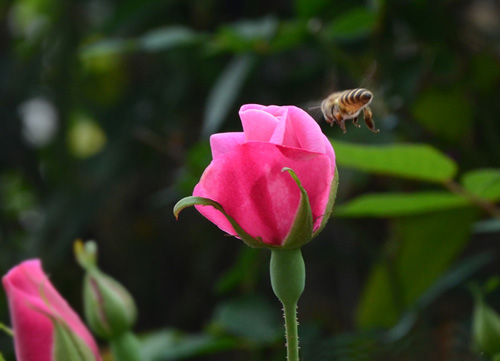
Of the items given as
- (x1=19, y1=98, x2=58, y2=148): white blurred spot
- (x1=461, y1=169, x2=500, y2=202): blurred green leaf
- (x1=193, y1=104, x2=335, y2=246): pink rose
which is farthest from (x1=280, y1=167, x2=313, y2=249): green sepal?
(x1=19, y1=98, x2=58, y2=148): white blurred spot

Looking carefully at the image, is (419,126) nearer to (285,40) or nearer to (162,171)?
(285,40)

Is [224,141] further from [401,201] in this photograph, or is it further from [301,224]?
[401,201]

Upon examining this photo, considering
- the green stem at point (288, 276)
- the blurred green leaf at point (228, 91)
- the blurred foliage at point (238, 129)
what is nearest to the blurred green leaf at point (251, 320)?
the blurred foliage at point (238, 129)

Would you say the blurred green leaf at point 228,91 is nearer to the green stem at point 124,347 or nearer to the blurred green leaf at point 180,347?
the blurred green leaf at point 180,347

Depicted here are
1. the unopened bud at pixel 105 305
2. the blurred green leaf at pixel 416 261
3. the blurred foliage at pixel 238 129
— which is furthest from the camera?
the blurred green leaf at pixel 416 261

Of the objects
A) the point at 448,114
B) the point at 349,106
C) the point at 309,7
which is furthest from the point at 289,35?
the point at 349,106

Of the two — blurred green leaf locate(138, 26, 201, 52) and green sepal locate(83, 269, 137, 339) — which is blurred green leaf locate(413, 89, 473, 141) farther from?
green sepal locate(83, 269, 137, 339)
